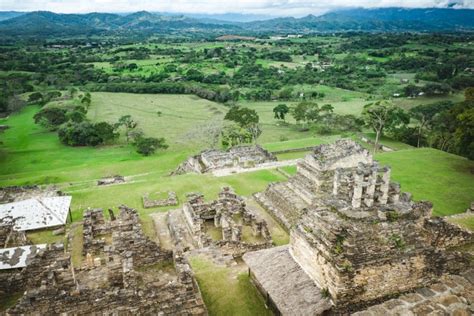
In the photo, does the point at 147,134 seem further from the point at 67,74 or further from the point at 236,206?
the point at 67,74

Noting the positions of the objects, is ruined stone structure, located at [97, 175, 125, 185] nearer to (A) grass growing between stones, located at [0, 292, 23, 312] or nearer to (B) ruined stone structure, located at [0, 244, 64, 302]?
(B) ruined stone structure, located at [0, 244, 64, 302]

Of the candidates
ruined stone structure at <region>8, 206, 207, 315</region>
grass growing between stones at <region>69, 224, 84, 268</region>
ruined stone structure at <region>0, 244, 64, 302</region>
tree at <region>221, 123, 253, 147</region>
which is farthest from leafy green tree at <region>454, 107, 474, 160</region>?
ruined stone structure at <region>0, 244, 64, 302</region>

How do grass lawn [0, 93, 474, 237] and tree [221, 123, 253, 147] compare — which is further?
tree [221, 123, 253, 147]

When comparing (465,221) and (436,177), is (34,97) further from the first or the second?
(465,221)

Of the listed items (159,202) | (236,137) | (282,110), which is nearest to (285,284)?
(159,202)

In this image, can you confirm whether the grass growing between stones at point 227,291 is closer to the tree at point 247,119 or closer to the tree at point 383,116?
the tree at point 247,119

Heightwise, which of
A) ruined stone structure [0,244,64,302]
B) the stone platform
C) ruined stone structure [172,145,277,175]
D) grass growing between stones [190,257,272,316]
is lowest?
ruined stone structure [172,145,277,175]
